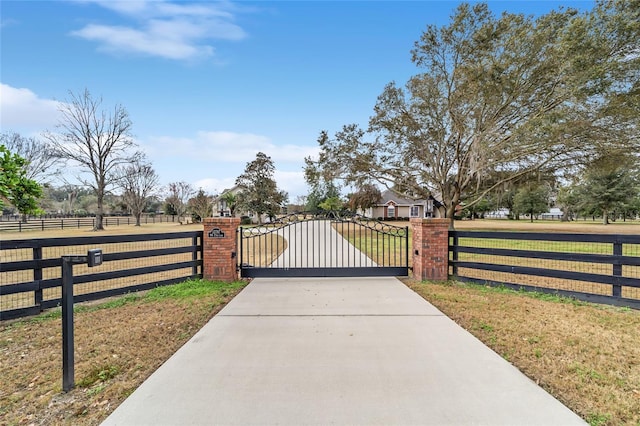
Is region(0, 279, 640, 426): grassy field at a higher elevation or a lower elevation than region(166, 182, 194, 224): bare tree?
lower

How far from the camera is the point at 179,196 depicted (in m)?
41.9

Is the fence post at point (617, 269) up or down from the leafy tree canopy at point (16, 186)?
down

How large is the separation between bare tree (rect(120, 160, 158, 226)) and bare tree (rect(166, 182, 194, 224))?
12.5 ft

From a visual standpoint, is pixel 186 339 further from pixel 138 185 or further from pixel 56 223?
pixel 138 185

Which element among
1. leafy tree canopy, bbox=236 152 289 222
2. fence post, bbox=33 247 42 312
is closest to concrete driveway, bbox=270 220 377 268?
fence post, bbox=33 247 42 312

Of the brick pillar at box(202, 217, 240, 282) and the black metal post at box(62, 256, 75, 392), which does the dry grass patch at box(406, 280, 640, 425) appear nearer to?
the brick pillar at box(202, 217, 240, 282)

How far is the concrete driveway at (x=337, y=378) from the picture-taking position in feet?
6.89

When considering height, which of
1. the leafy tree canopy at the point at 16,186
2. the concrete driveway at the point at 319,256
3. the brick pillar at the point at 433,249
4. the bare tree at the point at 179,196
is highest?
the bare tree at the point at 179,196

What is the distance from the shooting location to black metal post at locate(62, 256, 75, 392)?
2.43 m

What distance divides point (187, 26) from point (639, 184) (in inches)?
1812

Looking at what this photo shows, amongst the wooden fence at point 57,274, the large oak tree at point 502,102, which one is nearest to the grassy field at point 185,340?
the wooden fence at point 57,274

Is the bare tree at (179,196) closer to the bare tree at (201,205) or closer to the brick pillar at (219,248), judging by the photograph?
the bare tree at (201,205)

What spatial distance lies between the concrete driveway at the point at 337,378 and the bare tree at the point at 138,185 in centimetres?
3695

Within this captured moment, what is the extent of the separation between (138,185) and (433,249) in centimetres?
3854
